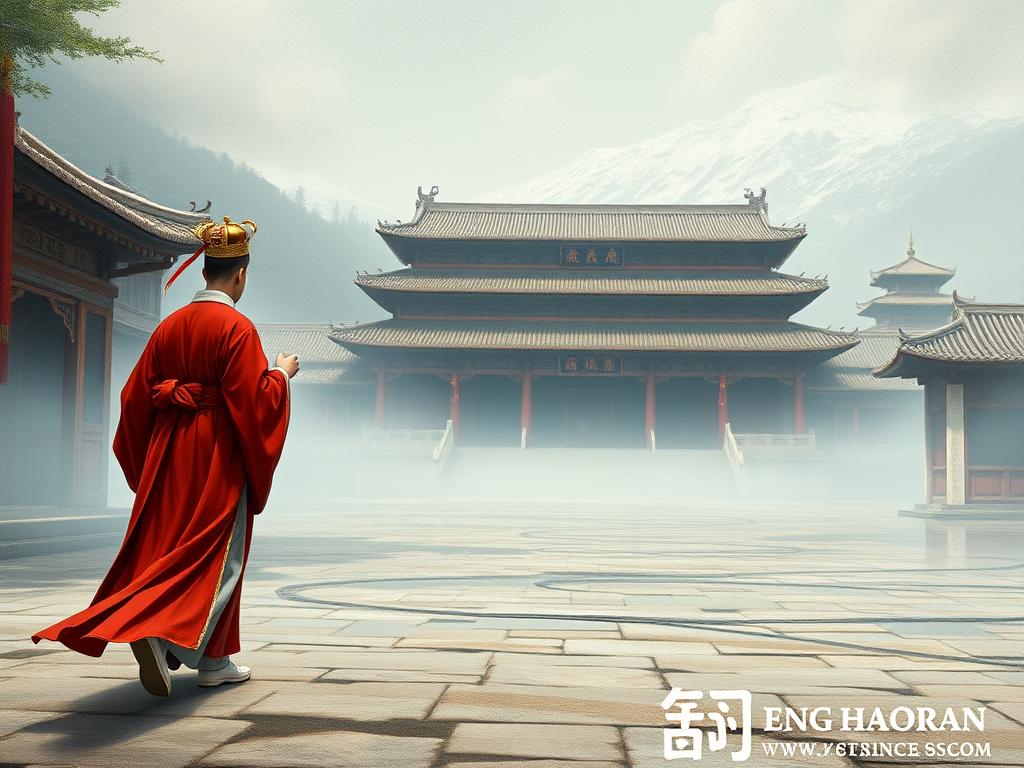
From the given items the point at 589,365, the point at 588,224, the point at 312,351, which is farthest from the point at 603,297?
the point at 312,351

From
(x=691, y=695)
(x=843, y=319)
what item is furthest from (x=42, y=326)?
(x=843, y=319)

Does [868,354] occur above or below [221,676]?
above

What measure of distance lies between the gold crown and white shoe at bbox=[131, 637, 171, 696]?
1.53 metres

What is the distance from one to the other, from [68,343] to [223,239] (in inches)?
398

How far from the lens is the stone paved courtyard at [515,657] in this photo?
3010 millimetres

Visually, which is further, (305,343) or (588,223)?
(305,343)

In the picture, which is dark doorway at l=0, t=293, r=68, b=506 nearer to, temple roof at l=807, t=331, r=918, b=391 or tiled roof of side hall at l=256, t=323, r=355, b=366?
tiled roof of side hall at l=256, t=323, r=355, b=366

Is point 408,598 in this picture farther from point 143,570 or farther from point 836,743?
point 836,743

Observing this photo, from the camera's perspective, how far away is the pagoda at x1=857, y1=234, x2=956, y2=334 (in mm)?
54312

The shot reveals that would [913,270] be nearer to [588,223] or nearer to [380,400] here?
[588,223]

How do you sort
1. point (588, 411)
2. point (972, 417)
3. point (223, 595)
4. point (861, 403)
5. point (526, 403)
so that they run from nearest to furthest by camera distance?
point (223, 595) < point (972, 417) < point (526, 403) < point (588, 411) < point (861, 403)

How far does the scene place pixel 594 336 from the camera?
35000 millimetres

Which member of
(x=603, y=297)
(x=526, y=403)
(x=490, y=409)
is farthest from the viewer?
(x=490, y=409)

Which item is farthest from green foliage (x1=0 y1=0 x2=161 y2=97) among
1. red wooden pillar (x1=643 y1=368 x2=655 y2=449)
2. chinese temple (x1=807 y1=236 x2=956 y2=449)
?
chinese temple (x1=807 y1=236 x2=956 y2=449)
